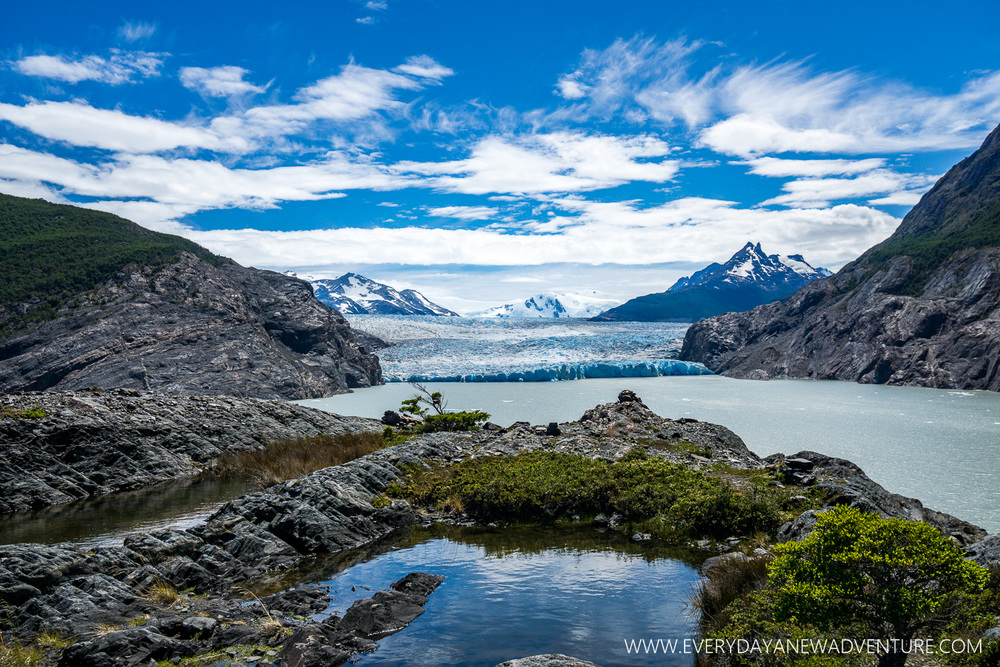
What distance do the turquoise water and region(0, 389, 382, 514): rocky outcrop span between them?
2316 cm

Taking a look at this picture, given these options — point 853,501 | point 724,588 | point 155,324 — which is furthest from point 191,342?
point 724,588

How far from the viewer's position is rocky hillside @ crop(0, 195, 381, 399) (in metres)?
77.8

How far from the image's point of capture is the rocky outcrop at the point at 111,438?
932 inches

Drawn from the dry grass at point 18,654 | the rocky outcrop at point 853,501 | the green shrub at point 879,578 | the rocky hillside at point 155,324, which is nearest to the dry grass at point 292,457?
the dry grass at point 18,654

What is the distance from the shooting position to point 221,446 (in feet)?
106

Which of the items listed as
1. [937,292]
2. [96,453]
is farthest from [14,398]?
[937,292]

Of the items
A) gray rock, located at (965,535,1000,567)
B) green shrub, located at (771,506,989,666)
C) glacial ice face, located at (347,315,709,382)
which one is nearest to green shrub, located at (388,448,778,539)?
gray rock, located at (965,535,1000,567)

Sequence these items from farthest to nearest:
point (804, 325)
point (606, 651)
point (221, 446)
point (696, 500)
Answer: point (804, 325) < point (221, 446) < point (696, 500) < point (606, 651)

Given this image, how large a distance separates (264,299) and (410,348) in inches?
1153

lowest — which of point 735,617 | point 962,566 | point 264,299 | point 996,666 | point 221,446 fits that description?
point 221,446

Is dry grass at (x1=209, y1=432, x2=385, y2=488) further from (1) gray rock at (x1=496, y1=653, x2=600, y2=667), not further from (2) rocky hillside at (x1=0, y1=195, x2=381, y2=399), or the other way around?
(2) rocky hillside at (x1=0, y1=195, x2=381, y2=399)

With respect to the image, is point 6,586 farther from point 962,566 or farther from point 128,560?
point 962,566

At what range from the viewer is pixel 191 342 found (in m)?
86.0

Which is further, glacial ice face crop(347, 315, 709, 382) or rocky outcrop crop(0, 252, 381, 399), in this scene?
glacial ice face crop(347, 315, 709, 382)
